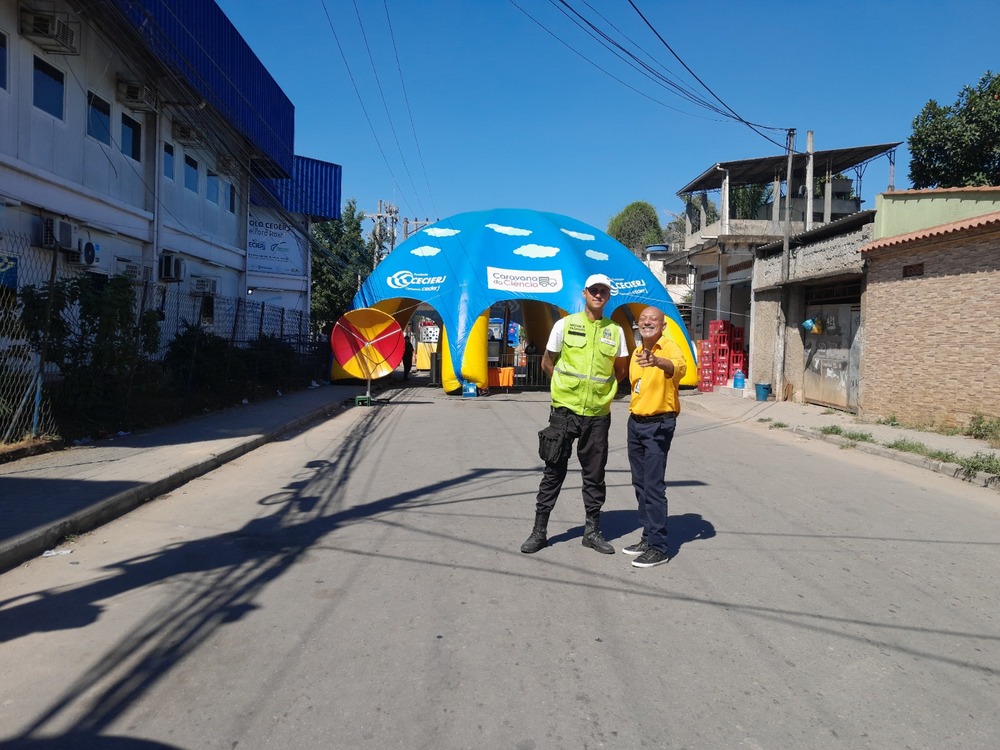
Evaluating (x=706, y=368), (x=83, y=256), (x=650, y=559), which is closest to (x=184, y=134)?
(x=83, y=256)

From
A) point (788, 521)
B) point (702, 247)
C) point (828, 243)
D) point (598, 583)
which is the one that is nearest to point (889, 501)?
point (788, 521)

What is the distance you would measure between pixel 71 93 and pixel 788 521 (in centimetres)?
1465

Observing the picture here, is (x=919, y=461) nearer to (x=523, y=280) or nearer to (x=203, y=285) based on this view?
(x=523, y=280)

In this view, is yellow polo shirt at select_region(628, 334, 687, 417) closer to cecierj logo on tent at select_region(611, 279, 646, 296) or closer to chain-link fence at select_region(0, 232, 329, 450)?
chain-link fence at select_region(0, 232, 329, 450)

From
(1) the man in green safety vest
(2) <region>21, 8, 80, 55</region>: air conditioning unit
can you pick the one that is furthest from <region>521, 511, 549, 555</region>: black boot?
(2) <region>21, 8, 80, 55</region>: air conditioning unit

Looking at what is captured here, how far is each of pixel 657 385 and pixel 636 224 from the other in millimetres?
62865

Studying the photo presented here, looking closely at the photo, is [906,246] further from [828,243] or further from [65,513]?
[65,513]

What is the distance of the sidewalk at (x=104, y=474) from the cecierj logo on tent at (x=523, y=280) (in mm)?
9695

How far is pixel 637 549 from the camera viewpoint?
5723 mm

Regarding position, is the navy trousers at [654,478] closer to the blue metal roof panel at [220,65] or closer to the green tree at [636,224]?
the blue metal roof panel at [220,65]

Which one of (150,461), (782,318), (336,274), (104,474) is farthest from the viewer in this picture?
(336,274)

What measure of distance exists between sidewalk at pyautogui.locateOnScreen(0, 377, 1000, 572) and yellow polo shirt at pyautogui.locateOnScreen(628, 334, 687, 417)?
4.52 metres

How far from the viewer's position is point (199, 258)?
824 inches

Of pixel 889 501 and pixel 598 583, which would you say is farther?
pixel 889 501
